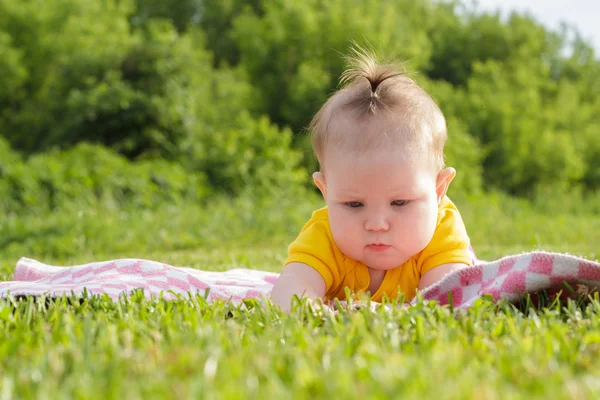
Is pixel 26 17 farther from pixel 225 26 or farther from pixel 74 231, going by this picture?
pixel 74 231

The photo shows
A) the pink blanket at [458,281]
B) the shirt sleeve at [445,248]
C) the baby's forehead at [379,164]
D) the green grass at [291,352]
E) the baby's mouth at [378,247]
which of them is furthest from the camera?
the shirt sleeve at [445,248]

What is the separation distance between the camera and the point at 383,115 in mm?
2627

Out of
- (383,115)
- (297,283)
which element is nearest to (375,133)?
(383,115)

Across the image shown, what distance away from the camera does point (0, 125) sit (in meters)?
16.1

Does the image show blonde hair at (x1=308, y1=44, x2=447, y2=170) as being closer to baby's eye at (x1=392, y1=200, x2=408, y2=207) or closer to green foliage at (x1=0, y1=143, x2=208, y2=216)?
baby's eye at (x1=392, y1=200, x2=408, y2=207)

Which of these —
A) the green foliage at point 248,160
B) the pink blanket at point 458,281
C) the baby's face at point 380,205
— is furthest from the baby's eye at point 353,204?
the green foliage at point 248,160

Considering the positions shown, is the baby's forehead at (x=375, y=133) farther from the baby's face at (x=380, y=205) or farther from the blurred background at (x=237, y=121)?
the blurred background at (x=237, y=121)

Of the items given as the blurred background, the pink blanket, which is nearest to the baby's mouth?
the pink blanket

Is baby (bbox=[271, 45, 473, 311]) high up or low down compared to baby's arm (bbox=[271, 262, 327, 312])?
up

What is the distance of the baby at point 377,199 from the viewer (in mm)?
2566

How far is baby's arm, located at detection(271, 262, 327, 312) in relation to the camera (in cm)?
262

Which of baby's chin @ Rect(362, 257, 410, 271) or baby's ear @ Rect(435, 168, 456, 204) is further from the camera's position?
baby's ear @ Rect(435, 168, 456, 204)

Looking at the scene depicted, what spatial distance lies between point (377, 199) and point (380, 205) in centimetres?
3

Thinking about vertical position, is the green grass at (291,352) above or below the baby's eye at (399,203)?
below
